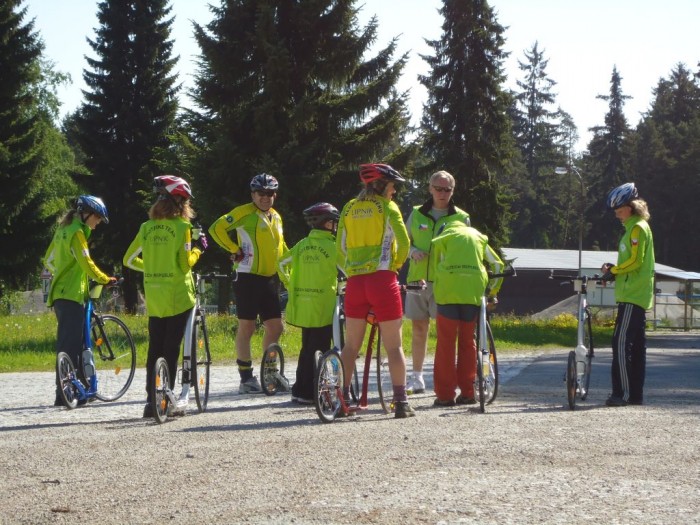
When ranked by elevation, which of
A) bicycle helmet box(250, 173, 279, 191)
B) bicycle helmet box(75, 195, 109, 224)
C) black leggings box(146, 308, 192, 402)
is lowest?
black leggings box(146, 308, 192, 402)

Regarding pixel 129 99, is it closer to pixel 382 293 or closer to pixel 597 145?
pixel 382 293

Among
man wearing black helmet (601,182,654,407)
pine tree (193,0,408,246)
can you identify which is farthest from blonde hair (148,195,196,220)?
pine tree (193,0,408,246)

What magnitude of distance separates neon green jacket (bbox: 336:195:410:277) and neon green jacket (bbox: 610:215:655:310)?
2220mm

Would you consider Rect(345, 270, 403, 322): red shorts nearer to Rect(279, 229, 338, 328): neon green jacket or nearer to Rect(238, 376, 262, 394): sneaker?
Rect(279, 229, 338, 328): neon green jacket

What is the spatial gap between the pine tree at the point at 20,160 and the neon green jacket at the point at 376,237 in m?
29.8

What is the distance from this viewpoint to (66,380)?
31.1 ft

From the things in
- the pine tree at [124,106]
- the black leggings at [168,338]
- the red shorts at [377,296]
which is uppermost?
the pine tree at [124,106]

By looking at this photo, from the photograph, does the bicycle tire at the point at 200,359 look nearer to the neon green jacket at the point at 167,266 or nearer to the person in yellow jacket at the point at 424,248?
the neon green jacket at the point at 167,266

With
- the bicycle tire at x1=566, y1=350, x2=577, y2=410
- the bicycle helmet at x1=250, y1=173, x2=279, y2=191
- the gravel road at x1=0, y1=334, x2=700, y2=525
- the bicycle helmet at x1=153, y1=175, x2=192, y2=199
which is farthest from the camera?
the bicycle helmet at x1=250, y1=173, x2=279, y2=191

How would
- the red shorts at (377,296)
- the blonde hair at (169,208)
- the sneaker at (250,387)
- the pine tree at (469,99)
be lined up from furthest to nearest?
the pine tree at (469,99) → the sneaker at (250,387) → the blonde hair at (169,208) → the red shorts at (377,296)

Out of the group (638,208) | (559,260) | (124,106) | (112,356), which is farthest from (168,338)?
(559,260)

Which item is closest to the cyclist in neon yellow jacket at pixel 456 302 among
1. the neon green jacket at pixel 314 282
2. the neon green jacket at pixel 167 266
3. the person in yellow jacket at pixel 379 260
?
the person in yellow jacket at pixel 379 260

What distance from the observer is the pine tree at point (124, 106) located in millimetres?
41469

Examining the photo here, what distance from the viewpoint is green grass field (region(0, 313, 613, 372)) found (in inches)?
622
